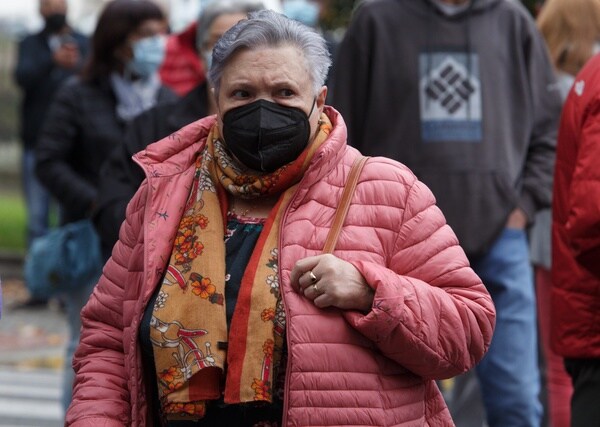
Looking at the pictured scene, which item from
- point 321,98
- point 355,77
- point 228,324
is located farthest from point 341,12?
point 228,324

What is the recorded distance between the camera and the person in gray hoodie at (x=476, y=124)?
5891 mm

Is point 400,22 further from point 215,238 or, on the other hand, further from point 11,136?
point 11,136

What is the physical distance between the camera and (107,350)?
4.08 m

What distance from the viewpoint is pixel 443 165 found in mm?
5863

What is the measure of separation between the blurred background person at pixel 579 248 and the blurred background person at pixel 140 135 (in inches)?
57.3

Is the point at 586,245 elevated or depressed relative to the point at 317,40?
depressed

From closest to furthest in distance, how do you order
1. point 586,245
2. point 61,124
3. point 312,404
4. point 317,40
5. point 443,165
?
point 312,404, point 317,40, point 586,245, point 443,165, point 61,124

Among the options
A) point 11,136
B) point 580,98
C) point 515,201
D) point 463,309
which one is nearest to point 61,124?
point 515,201

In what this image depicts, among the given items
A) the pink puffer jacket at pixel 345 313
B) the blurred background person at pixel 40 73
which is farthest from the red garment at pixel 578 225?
the blurred background person at pixel 40 73

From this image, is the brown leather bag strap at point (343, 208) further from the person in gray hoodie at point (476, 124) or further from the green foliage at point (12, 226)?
the green foliage at point (12, 226)

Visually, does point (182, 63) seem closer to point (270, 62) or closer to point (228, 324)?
point (270, 62)

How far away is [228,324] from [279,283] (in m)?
0.17

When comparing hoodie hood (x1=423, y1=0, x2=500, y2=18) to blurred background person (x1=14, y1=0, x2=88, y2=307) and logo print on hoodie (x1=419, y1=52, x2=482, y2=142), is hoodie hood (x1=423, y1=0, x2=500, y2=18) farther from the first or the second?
blurred background person (x1=14, y1=0, x2=88, y2=307)

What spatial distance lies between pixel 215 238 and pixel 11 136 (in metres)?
18.6
